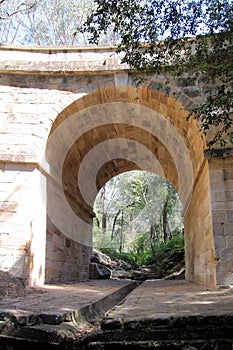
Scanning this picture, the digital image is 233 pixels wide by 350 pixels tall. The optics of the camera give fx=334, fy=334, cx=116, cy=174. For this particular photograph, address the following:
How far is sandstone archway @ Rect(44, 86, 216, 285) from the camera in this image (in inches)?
275

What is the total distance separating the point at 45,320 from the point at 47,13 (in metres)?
16.4

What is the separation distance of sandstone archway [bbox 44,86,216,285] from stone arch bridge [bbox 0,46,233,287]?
0.03 metres

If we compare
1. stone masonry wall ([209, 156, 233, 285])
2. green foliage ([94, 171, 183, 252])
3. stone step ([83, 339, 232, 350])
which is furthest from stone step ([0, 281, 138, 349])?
green foliage ([94, 171, 183, 252])

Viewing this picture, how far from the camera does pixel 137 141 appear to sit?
9961mm

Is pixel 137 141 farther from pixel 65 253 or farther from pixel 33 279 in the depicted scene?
pixel 33 279

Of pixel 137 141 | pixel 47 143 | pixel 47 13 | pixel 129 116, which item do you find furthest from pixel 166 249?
pixel 47 13

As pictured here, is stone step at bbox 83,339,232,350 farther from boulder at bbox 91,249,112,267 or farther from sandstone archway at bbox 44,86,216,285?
boulder at bbox 91,249,112,267

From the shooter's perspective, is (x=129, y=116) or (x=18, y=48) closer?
(x=18, y=48)

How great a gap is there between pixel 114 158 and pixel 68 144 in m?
2.81

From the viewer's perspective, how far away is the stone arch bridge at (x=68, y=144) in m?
6.03

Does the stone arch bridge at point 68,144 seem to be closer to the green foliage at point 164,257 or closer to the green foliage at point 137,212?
the green foliage at point 164,257

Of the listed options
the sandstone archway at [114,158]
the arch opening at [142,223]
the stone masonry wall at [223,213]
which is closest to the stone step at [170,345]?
the stone masonry wall at [223,213]

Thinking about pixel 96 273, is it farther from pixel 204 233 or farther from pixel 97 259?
pixel 204 233

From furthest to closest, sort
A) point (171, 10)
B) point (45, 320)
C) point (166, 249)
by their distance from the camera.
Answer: point (166, 249), point (171, 10), point (45, 320)
